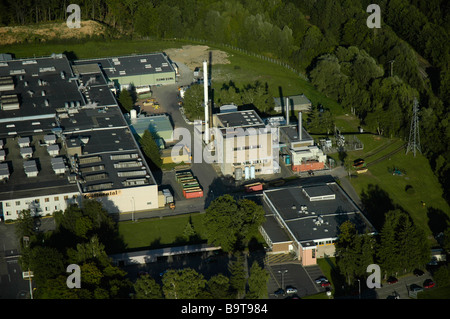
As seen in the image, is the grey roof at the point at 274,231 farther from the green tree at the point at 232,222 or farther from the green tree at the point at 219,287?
the green tree at the point at 219,287

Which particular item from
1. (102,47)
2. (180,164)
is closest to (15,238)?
(180,164)

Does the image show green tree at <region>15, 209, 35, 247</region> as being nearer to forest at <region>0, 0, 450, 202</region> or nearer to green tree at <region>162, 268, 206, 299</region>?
green tree at <region>162, 268, 206, 299</region>

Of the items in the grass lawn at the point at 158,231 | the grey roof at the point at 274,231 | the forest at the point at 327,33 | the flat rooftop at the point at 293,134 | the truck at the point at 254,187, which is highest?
the forest at the point at 327,33

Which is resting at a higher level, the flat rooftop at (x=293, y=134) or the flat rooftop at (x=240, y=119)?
the flat rooftop at (x=240, y=119)

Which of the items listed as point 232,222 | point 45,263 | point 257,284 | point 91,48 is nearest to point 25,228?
point 45,263

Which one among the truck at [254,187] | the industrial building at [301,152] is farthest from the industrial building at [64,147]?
the industrial building at [301,152]
